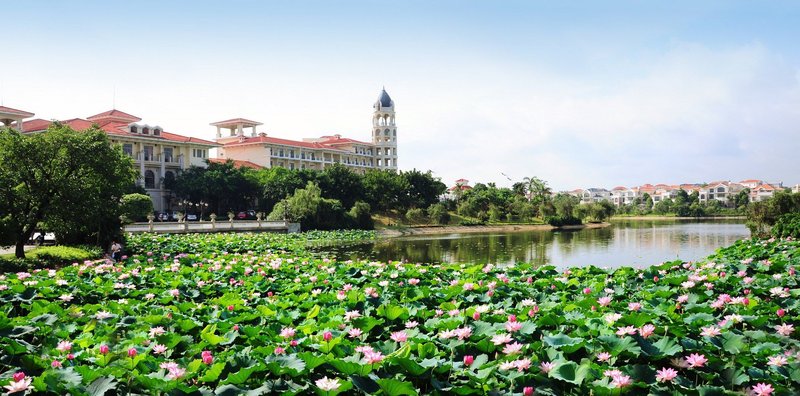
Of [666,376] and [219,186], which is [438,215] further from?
[666,376]

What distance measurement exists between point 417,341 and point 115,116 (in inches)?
2070

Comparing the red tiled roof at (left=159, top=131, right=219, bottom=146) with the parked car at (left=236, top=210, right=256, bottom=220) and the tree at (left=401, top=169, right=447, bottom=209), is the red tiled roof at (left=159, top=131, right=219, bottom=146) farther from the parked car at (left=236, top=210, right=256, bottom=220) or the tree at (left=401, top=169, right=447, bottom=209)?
the tree at (left=401, top=169, right=447, bottom=209)

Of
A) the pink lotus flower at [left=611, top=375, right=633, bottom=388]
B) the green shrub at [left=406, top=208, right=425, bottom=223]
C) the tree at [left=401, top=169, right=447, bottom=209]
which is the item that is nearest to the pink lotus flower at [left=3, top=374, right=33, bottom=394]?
the pink lotus flower at [left=611, top=375, right=633, bottom=388]

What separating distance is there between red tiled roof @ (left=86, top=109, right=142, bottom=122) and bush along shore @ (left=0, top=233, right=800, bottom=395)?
157ft

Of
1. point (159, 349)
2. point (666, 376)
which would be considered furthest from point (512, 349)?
point (159, 349)

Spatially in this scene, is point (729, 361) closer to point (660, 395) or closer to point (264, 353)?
point (660, 395)

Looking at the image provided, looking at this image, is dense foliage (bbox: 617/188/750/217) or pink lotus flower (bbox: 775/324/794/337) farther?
dense foliage (bbox: 617/188/750/217)

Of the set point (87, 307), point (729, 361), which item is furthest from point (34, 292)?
point (729, 361)

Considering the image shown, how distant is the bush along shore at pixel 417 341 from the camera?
3477 millimetres

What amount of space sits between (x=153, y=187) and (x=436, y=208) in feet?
77.5

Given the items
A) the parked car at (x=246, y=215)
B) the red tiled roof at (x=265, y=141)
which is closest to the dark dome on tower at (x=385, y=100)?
the red tiled roof at (x=265, y=141)

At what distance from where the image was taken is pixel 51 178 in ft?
51.9

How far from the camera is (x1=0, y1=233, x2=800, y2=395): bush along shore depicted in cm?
348

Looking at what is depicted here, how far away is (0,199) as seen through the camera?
1528 cm
